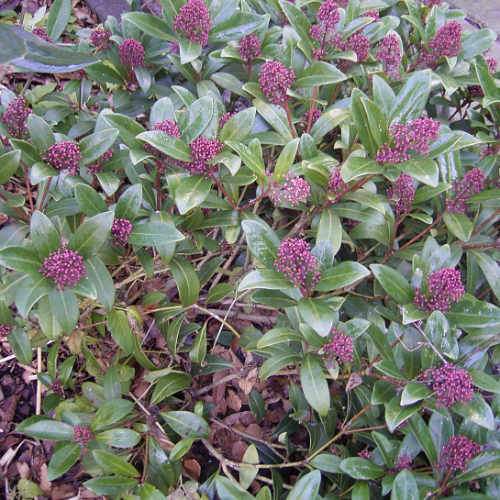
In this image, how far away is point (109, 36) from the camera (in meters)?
1.88

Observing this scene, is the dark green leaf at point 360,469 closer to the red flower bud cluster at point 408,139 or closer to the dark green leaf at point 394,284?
the dark green leaf at point 394,284

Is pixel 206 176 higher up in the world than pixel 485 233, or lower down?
higher up

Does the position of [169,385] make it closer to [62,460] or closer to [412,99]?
[62,460]

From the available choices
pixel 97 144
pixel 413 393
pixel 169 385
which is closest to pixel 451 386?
pixel 413 393

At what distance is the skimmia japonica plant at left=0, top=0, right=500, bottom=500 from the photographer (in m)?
1.37

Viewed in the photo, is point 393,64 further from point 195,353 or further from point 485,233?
point 195,353

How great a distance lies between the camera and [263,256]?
1.43 meters

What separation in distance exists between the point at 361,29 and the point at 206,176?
91 cm

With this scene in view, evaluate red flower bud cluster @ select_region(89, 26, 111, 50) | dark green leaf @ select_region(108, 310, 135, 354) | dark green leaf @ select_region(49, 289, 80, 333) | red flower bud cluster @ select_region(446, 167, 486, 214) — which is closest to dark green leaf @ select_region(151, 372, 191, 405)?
dark green leaf @ select_region(108, 310, 135, 354)

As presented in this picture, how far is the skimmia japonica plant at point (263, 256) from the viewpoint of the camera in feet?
4.49

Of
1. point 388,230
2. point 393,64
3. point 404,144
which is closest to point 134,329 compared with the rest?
point 388,230

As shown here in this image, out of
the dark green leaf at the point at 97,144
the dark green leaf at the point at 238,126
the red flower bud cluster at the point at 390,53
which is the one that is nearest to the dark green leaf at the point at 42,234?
the dark green leaf at the point at 97,144

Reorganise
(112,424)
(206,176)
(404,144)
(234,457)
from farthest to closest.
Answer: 1. (234,457)
2. (112,424)
3. (206,176)
4. (404,144)

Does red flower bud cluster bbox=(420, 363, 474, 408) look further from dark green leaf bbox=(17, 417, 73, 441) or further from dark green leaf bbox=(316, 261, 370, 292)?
dark green leaf bbox=(17, 417, 73, 441)
